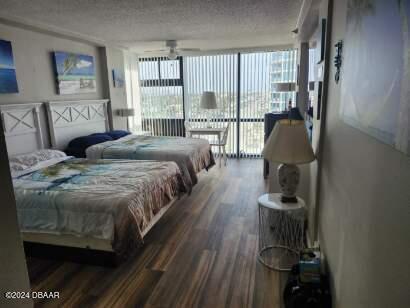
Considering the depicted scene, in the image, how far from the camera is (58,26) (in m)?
3.68

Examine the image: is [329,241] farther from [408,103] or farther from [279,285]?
[408,103]

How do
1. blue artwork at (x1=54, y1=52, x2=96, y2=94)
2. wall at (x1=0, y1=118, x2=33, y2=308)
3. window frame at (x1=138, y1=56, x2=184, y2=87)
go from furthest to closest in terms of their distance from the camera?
window frame at (x1=138, y1=56, x2=184, y2=87)
blue artwork at (x1=54, y1=52, x2=96, y2=94)
wall at (x1=0, y1=118, x2=33, y2=308)

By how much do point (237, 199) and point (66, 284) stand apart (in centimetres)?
226

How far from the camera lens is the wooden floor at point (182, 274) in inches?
76.2

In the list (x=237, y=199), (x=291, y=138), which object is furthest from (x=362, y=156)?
(x=237, y=199)

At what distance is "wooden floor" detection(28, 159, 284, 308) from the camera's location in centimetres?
194

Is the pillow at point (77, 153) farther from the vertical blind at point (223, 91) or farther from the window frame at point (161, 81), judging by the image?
the window frame at point (161, 81)

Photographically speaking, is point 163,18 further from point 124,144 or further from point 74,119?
point 74,119

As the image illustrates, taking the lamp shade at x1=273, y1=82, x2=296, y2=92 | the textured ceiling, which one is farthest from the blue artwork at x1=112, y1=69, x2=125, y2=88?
the lamp shade at x1=273, y1=82, x2=296, y2=92

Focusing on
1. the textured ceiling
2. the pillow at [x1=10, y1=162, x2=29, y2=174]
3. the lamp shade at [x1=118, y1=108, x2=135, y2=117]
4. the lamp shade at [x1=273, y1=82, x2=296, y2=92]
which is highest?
the textured ceiling

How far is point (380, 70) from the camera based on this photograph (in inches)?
34.1

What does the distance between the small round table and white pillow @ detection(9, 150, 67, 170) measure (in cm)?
263

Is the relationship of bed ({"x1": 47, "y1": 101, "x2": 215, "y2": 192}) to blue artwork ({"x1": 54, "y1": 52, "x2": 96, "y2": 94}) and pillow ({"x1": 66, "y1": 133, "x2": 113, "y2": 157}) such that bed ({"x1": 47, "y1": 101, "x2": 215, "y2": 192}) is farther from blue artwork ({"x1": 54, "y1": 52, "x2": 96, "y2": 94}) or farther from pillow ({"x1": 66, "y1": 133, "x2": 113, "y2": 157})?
blue artwork ({"x1": 54, "y1": 52, "x2": 96, "y2": 94})

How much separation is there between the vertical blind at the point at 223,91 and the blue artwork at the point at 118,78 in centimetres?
86
